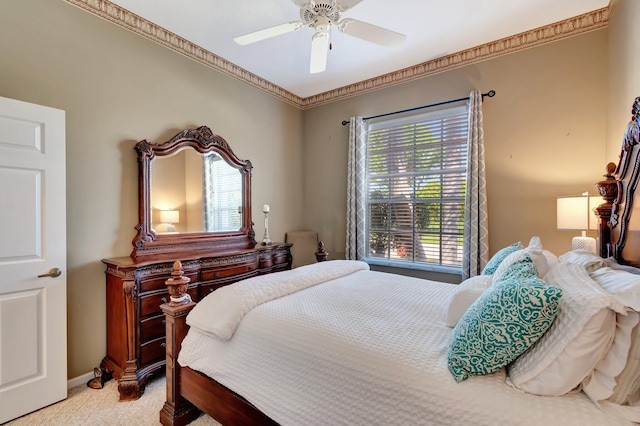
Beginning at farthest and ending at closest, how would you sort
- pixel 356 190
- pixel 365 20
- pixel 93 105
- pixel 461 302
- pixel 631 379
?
pixel 356 190 < pixel 365 20 < pixel 93 105 < pixel 461 302 < pixel 631 379

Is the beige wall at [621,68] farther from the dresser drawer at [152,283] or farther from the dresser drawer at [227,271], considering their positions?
the dresser drawer at [152,283]

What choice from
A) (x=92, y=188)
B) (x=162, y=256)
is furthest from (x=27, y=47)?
(x=162, y=256)

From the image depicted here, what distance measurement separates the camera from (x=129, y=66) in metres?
2.54

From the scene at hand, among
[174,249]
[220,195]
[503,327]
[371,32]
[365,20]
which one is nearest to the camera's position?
[503,327]

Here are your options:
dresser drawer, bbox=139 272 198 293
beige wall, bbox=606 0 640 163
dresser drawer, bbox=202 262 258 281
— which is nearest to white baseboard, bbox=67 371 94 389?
dresser drawer, bbox=139 272 198 293

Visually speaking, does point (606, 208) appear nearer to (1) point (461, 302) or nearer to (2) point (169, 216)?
(1) point (461, 302)

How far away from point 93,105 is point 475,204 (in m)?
3.56

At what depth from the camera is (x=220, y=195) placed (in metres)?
3.25

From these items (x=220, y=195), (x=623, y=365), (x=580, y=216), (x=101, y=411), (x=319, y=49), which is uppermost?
(x=319, y=49)

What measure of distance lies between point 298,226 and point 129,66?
2.70m

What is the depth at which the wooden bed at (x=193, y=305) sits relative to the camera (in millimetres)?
1472

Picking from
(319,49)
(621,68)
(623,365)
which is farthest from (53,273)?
(621,68)

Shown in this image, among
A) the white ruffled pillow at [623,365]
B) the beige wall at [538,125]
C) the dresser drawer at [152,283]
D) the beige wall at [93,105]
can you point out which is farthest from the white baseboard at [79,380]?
the beige wall at [538,125]

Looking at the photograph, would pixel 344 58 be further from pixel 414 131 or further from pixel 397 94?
pixel 414 131
